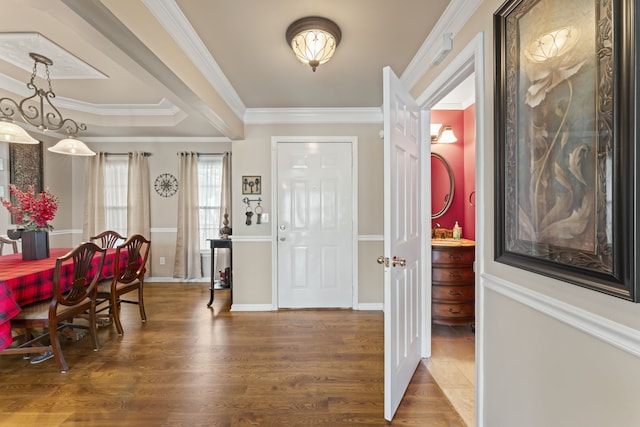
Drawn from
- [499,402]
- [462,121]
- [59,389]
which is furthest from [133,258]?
[462,121]

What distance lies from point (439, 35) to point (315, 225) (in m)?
2.22

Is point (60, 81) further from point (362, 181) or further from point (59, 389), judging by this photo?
point (362, 181)

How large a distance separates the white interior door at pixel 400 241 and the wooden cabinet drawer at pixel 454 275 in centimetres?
56

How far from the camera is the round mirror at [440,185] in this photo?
10.7 feet

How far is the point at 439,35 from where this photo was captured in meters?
1.84

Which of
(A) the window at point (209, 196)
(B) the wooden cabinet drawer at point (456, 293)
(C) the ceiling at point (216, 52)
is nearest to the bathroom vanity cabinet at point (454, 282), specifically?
(B) the wooden cabinet drawer at point (456, 293)

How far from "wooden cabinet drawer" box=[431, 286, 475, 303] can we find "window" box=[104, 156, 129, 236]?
16.0ft

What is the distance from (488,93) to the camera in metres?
1.41

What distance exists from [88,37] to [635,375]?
2399 millimetres

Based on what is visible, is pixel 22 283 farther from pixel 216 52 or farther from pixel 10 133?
pixel 216 52

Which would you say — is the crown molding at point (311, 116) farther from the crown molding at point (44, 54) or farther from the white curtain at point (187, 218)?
the white curtain at point (187, 218)

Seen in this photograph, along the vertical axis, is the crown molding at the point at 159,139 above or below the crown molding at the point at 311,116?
above

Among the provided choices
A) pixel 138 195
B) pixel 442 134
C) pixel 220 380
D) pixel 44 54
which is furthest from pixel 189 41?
pixel 138 195

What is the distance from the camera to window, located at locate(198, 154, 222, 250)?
15.5 feet
